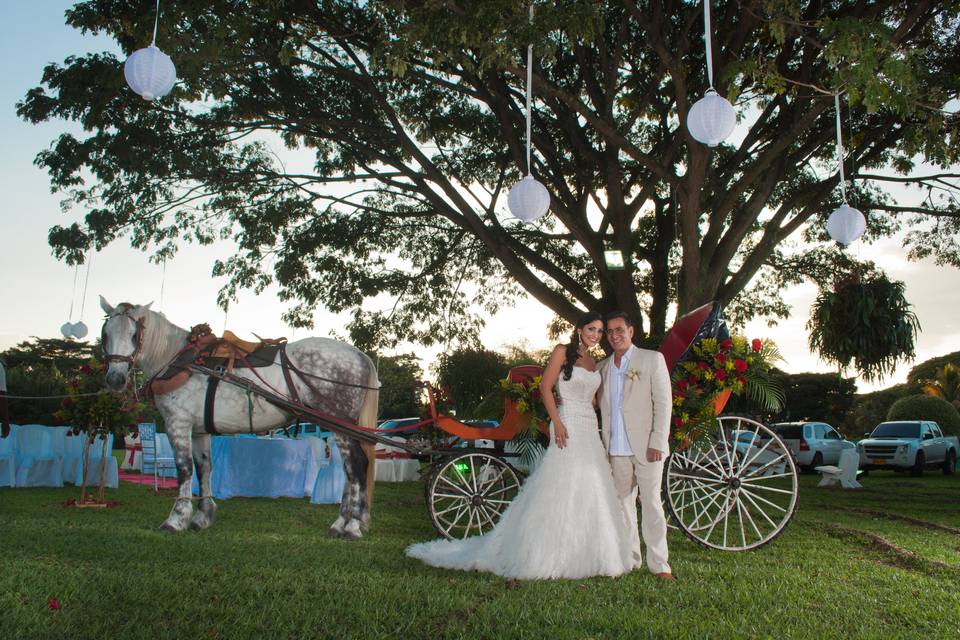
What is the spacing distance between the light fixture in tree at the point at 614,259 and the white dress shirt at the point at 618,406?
7402mm

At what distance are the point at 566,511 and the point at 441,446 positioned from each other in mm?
2559

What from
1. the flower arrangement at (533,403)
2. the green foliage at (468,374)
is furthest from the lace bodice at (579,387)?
the green foliage at (468,374)

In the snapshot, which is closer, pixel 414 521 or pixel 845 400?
pixel 414 521

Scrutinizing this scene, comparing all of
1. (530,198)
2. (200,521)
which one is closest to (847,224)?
(530,198)

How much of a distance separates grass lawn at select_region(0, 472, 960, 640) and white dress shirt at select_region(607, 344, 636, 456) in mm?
969

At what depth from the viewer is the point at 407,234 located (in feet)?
59.8

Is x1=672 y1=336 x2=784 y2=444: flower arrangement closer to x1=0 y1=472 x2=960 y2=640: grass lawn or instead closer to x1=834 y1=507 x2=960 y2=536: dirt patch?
x1=0 y1=472 x2=960 y2=640: grass lawn

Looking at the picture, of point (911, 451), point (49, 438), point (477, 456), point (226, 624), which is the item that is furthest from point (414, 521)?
point (911, 451)

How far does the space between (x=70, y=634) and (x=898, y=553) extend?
7.30 m

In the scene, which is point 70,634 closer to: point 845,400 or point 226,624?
point 226,624

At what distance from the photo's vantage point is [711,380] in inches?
295

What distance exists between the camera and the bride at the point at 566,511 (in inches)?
240

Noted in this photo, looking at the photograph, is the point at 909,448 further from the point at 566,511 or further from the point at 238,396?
the point at 238,396

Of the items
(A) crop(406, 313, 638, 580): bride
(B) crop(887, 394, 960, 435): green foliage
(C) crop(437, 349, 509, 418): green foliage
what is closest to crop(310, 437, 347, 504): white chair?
(A) crop(406, 313, 638, 580): bride
